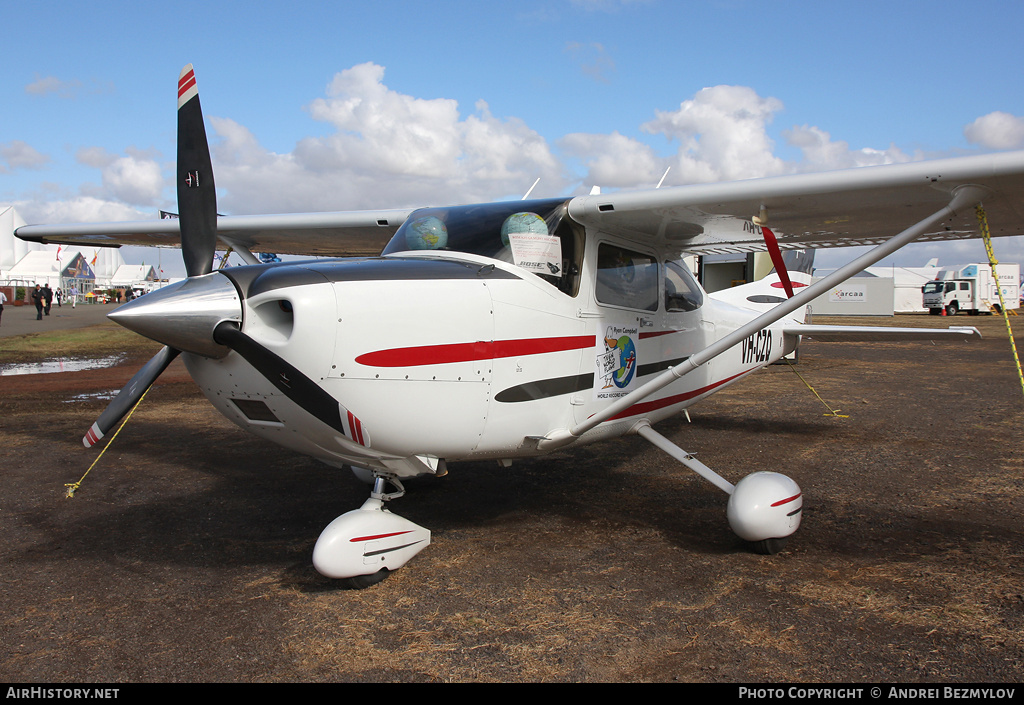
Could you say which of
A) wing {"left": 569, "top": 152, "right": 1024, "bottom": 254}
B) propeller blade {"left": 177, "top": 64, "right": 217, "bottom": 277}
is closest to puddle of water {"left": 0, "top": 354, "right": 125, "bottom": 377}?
propeller blade {"left": 177, "top": 64, "right": 217, "bottom": 277}

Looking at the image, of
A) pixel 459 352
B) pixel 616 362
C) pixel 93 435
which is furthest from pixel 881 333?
pixel 93 435

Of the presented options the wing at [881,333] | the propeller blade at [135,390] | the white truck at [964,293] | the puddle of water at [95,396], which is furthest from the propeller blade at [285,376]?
the white truck at [964,293]

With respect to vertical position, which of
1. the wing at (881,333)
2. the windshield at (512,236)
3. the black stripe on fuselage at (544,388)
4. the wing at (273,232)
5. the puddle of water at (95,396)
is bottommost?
the puddle of water at (95,396)

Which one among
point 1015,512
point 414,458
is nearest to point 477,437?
point 414,458

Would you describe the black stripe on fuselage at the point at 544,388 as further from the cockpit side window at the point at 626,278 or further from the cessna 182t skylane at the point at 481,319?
the cockpit side window at the point at 626,278

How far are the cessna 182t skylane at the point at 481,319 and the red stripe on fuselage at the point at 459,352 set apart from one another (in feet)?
0.03

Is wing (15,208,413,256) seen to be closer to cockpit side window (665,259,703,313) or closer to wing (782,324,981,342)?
cockpit side window (665,259,703,313)

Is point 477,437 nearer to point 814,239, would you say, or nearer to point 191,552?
point 191,552

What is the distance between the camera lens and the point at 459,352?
359 centimetres

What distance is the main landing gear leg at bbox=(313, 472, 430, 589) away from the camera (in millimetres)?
3582

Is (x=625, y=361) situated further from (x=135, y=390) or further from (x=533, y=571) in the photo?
(x=135, y=390)

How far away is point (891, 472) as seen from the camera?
620cm

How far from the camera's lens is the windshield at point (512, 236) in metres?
Answer: 4.14

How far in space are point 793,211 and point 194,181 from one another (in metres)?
3.76
